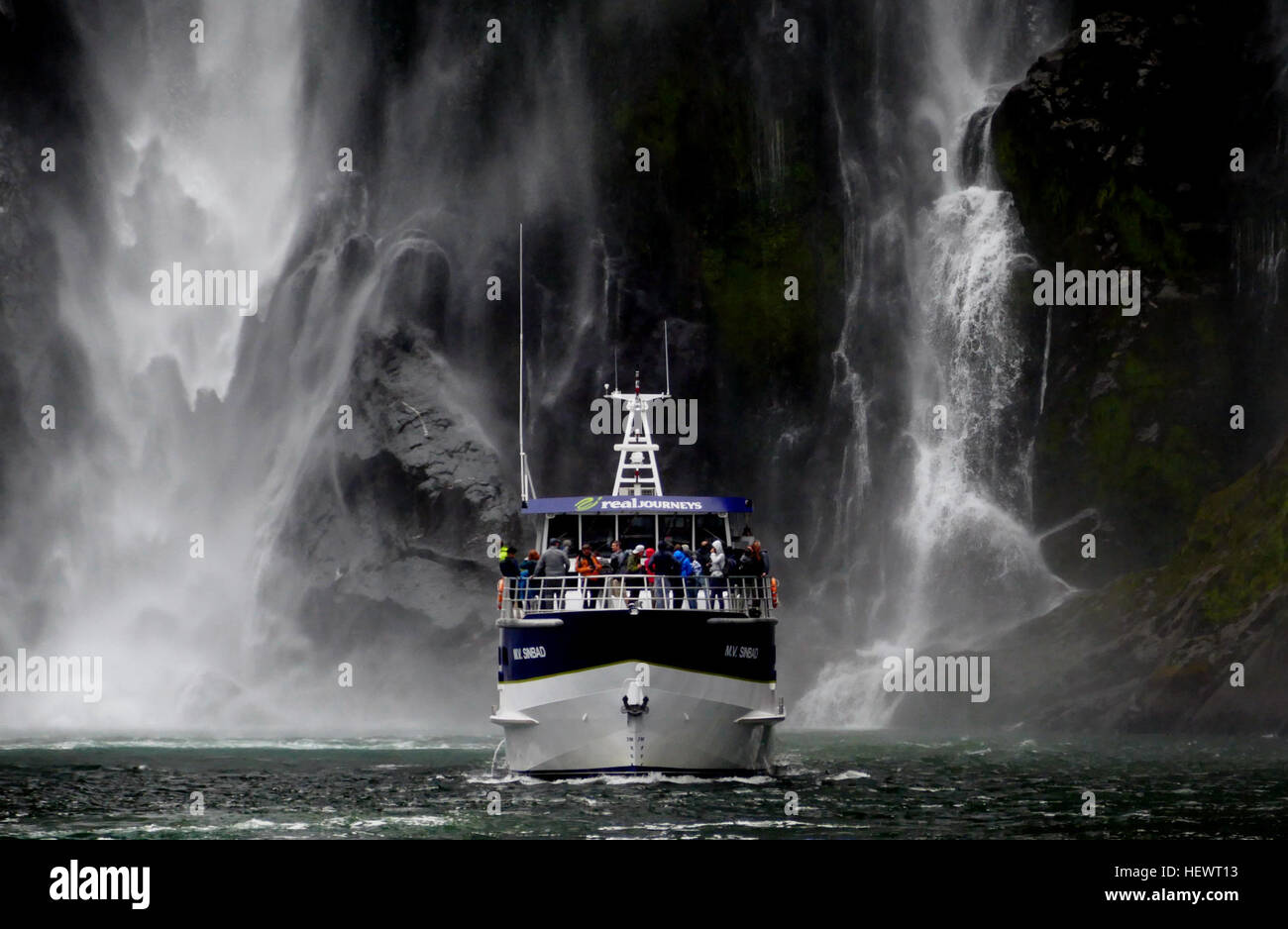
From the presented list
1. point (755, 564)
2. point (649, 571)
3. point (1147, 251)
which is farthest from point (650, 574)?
point (1147, 251)

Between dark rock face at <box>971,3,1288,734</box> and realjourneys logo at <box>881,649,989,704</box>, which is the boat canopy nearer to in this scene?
dark rock face at <box>971,3,1288,734</box>

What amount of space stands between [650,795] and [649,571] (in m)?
4.92

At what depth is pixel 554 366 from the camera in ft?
239

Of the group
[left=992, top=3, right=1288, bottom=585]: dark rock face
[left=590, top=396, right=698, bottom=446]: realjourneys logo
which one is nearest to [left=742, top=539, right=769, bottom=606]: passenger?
[left=590, top=396, right=698, bottom=446]: realjourneys logo

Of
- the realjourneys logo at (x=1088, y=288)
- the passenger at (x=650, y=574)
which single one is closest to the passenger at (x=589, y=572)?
the passenger at (x=650, y=574)

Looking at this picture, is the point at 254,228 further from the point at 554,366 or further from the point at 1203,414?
the point at 1203,414

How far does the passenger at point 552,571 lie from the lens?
1371 inches

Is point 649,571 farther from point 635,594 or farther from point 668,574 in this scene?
point 668,574

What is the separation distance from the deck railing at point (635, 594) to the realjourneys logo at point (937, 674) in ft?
93.2

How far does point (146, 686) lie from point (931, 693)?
28798 millimetres

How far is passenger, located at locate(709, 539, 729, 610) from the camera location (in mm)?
35062

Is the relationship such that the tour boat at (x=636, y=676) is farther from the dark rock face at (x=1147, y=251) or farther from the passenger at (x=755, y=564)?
the dark rock face at (x=1147, y=251)

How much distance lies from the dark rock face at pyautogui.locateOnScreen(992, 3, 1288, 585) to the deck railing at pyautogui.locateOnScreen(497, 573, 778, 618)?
33.9 m
